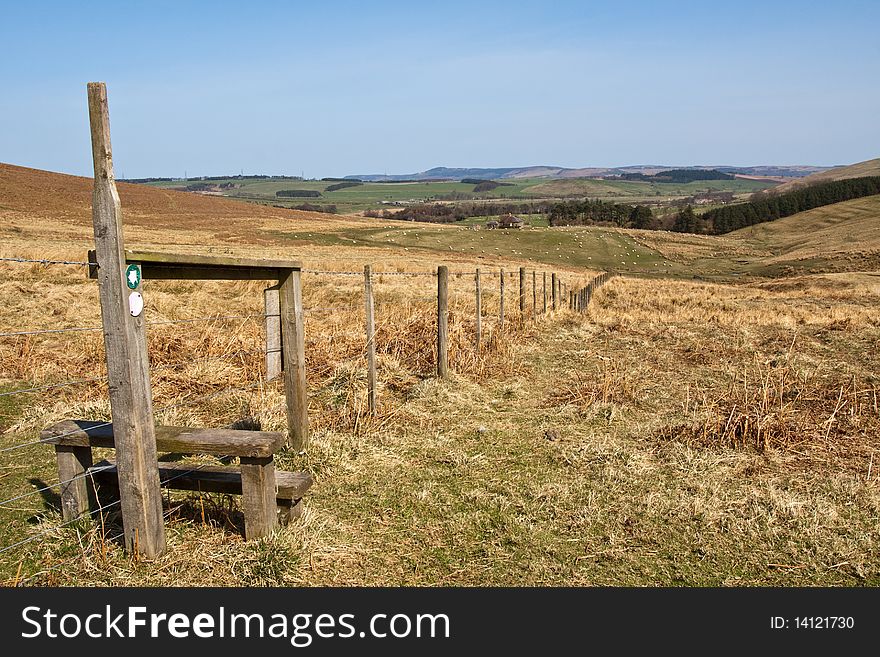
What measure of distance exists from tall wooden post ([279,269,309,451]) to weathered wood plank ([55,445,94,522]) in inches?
74.4

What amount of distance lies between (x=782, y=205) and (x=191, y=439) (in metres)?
118

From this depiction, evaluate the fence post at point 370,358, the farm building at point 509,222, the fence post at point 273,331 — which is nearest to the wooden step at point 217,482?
the fence post at point 273,331

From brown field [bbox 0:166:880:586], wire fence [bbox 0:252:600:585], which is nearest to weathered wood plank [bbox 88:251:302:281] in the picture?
wire fence [bbox 0:252:600:585]

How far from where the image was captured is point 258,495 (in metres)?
4.47

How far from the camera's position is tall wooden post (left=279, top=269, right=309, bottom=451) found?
620cm

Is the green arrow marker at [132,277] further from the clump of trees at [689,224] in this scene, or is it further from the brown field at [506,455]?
the clump of trees at [689,224]

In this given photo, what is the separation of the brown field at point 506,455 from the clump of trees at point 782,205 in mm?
94290

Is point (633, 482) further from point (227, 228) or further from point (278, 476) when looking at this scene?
point (227, 228)

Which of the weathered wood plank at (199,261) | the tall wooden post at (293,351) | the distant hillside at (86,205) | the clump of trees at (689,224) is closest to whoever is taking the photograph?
the weathered wood plank at (199,261)

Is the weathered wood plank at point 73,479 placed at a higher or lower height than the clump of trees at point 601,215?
lower

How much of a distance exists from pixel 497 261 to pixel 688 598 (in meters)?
45.2

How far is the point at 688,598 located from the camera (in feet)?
13.4

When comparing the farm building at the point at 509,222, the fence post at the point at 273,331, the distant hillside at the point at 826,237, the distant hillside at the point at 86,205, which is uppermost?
the distant hillside at the point at 86,205

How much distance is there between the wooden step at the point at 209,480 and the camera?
4.68 meters
